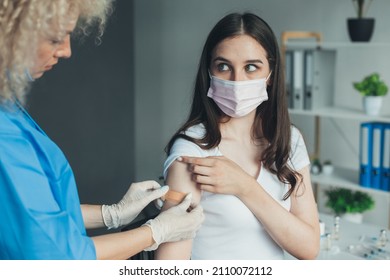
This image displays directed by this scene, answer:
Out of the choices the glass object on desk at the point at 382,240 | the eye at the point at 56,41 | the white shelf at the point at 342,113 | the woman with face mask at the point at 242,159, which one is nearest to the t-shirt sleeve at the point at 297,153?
the woman with face mask at the point at 242,159

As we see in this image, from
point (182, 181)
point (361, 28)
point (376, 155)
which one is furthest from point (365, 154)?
point (182, 181)

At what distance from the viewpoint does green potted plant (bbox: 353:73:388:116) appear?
259cm

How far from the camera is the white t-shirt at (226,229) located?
127 centimetres

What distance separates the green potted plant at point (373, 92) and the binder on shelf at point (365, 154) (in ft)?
0.27

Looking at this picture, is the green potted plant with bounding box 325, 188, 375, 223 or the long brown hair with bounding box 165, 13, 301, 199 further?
the green potted plant with bounding box 325, 188, 375, 223

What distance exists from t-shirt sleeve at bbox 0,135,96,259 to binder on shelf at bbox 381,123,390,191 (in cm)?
201

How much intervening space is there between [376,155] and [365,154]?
55 mm

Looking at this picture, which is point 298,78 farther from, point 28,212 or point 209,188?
point 28,212

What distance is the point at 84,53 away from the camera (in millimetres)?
3395

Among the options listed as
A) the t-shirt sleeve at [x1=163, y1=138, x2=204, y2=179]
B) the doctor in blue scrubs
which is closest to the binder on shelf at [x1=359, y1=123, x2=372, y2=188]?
the t-shirt sleeve at [x1=163, y1=138, x2=204, y2=179]

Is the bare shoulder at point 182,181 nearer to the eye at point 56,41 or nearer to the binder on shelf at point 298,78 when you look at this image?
the eye at point 56,41

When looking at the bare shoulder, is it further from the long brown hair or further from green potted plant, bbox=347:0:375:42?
green potted plant, bbox=347:0:375:42

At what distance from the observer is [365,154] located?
2.67 m
